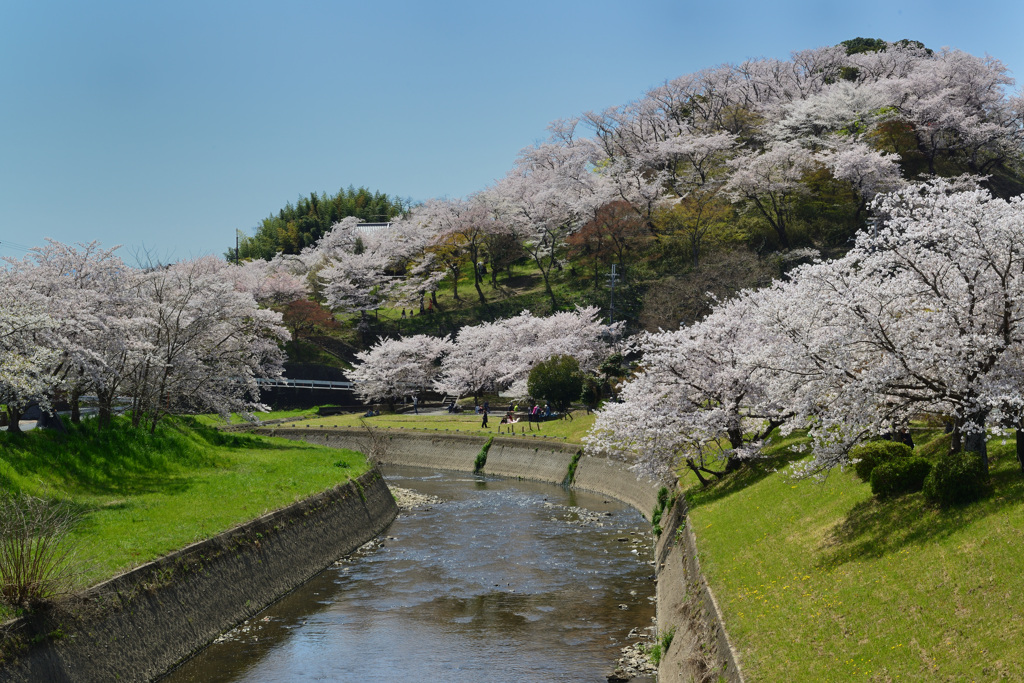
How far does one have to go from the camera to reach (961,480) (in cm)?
1622

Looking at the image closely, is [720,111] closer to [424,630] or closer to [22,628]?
[424,630]

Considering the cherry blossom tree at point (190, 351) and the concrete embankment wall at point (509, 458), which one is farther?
the concrete embankment wall at point (509, 458)

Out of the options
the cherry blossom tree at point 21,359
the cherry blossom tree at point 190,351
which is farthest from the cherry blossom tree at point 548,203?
the cherry blossom tree at point 21,359

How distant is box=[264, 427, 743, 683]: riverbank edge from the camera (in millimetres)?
16281

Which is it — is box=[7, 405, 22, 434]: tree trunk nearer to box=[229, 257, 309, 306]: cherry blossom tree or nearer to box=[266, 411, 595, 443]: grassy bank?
box=[266, 411, 595, 443]: grassy bank

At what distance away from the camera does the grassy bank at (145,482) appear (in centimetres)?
→ 2134

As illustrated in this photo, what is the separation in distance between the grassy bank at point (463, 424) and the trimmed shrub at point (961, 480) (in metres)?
31.9

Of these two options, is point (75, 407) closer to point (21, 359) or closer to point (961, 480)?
point (21, 359)

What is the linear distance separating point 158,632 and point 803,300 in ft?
57.2

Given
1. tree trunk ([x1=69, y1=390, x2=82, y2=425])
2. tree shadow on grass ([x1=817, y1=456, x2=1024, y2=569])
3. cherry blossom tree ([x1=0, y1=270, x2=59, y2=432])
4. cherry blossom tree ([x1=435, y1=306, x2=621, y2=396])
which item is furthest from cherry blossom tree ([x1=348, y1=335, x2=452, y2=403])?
tree shadow on grass ([x1=817, y1=456, x2=1024, y2=569])

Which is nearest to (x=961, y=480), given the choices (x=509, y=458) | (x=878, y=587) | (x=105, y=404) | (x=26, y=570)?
(x=878, y=587)

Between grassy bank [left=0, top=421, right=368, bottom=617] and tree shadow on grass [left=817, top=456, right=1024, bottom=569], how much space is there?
1621 centimetres

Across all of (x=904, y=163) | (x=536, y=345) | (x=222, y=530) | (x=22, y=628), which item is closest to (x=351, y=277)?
(x=536, y=345)

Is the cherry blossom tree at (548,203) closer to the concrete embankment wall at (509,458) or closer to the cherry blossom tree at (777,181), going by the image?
the cherry blossom tree at (777,181)
